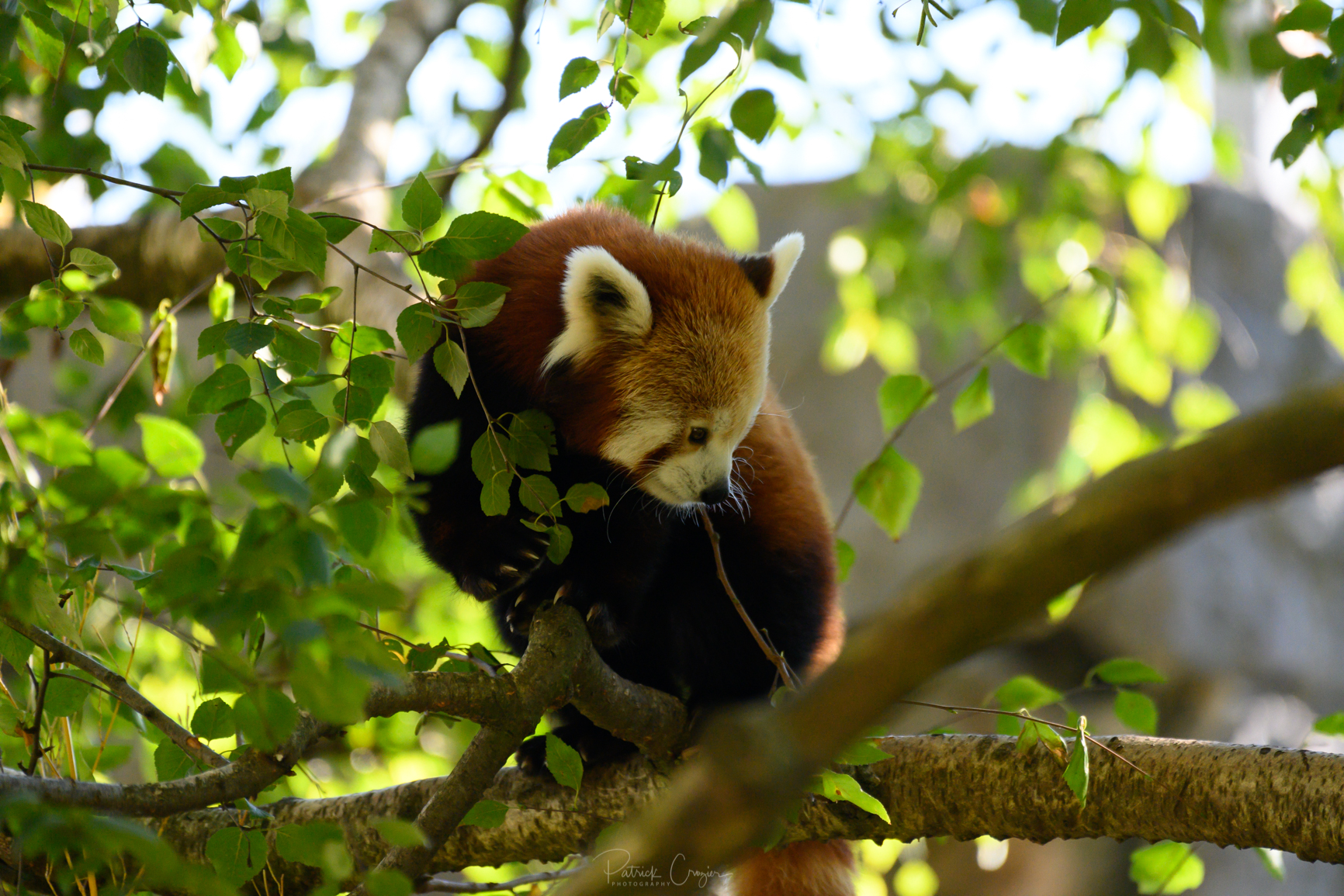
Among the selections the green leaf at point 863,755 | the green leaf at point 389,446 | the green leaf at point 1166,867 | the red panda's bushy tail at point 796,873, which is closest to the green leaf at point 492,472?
the green leaf at point 389,446

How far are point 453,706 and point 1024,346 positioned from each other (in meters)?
1.69

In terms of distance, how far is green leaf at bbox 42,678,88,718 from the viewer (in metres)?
1.73

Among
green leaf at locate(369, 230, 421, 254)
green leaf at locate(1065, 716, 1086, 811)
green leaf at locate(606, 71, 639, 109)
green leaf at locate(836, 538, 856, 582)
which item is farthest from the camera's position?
green leaf at locate(836, 538, 856, 582)

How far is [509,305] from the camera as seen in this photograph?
233cm

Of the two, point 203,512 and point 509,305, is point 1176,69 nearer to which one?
point 509,305

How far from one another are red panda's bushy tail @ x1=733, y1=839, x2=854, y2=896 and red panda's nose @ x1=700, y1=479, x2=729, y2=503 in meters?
0.88

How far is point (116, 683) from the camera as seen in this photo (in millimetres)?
1480

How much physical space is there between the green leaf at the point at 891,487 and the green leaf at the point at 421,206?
1.24 metres

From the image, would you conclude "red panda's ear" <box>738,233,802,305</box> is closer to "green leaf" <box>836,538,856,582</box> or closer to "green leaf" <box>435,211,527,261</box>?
"green leaf" <box>836,538,856,582</box>

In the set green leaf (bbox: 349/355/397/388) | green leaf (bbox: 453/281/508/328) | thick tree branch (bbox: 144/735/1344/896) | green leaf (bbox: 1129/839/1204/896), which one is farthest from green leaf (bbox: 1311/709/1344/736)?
green leaf (bbox: 349/355/397/388)

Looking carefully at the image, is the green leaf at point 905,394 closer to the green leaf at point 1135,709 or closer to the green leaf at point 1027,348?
the green leaf at point 1027,348

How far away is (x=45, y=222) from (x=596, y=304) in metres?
1.08

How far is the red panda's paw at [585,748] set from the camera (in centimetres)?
239

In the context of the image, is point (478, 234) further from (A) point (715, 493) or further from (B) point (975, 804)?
(B) point (975, 804)
